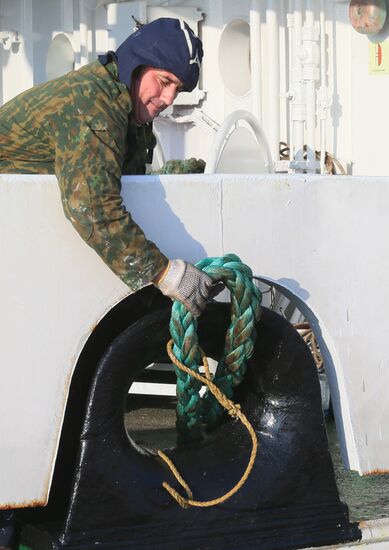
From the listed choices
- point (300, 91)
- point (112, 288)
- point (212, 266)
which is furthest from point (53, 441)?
point (300, 91)

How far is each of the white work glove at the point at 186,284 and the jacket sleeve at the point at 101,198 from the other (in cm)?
3

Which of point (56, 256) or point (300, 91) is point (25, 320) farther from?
point (300, 91)

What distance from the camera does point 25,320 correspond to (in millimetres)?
2879

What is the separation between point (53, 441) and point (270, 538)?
69cm

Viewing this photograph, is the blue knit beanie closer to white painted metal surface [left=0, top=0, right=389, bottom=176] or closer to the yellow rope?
the yellow rope

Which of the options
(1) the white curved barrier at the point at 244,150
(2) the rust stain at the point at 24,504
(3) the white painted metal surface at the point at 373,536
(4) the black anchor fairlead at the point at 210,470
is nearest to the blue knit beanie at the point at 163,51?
(4) the black anchor fairlead at the point at 210,470

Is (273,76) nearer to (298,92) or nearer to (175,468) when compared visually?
(298,92)

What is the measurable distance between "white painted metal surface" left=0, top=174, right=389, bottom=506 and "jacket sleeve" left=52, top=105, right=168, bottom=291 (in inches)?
4.2

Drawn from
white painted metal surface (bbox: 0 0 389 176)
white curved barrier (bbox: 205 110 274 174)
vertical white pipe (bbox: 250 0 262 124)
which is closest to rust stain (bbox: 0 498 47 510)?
white curved barrier (bbox: 205 110 274 174)

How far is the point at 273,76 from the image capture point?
6.47 meters

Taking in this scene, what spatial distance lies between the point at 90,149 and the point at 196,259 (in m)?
0.48

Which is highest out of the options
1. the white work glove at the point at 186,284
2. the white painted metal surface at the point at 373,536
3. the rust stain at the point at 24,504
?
the white work glove at the point at 186,284

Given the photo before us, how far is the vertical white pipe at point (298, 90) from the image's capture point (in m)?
6.24

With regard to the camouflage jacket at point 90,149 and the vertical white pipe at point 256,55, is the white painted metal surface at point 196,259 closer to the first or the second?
the camouflage jacket at point 90,149
